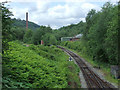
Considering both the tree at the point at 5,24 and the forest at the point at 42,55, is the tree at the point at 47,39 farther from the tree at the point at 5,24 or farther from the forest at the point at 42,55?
the tree at the point at 5,24

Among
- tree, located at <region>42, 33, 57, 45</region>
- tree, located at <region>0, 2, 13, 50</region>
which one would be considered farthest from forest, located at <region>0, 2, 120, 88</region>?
tree, located at <region>42, 33, 57, 45</region>

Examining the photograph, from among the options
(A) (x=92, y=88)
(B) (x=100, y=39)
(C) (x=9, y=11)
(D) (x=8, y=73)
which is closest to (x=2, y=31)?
(C) (x=9, y=11)

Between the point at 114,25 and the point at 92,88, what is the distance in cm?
661

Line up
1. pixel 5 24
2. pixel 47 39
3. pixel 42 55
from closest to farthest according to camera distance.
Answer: pixel 5 24 < pixel 42 55 < pixel 47 39

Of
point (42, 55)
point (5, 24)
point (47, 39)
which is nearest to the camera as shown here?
point (5, 24)

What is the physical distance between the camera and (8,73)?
21.8 ft

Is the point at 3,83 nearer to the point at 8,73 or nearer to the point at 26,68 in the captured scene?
the point at 8,73

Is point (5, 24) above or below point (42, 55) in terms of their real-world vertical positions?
above

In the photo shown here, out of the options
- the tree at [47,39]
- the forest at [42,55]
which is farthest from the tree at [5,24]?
the tree at [47,39]

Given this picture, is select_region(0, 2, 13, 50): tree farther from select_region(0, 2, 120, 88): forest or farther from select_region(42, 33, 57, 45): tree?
select_region(42, 33, 57, 45): tree

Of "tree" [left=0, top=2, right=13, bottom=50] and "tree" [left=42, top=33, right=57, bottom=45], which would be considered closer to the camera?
"tree" [left=0, top=2, right=13, bottom=50]

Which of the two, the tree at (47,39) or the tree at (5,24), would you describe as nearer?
the tree at (5,24)

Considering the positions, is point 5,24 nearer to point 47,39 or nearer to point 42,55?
point 42,55

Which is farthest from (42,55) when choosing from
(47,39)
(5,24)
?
(47,39)
